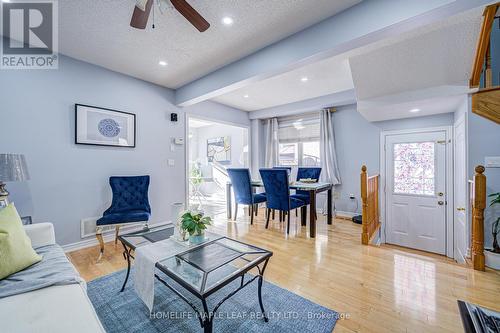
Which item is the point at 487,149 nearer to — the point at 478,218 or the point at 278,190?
the point at 478,218

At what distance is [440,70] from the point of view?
2420 millimetres

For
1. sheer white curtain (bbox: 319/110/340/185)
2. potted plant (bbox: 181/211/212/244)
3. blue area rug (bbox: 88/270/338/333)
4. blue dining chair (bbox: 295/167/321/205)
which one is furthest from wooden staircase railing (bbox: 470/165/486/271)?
potted plant (bbox: 181/211/212/244)

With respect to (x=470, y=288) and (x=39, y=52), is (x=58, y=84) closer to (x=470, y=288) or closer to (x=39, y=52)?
(x=39, y=52)

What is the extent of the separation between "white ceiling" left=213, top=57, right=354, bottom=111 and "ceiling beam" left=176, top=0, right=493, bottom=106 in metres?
0.76

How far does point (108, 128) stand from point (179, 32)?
1.79 metres

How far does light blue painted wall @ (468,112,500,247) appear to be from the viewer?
2297 mm

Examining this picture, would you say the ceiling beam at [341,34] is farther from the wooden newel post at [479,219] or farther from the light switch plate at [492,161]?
the light switch plate at [492,161]

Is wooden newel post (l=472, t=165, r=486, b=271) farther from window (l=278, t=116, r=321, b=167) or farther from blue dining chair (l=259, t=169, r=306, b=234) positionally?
window (l=278, t=116, r=321, b=167)

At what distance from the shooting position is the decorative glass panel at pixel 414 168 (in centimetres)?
362

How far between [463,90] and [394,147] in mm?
1586

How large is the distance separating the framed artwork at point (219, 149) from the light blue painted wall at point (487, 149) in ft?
18.5

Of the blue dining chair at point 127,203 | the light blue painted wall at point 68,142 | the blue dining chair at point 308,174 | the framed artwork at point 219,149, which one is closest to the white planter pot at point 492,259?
the blue dining chair at point 308,174

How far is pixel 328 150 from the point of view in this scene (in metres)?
4.64

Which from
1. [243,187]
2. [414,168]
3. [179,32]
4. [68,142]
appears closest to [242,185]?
[243,187]
